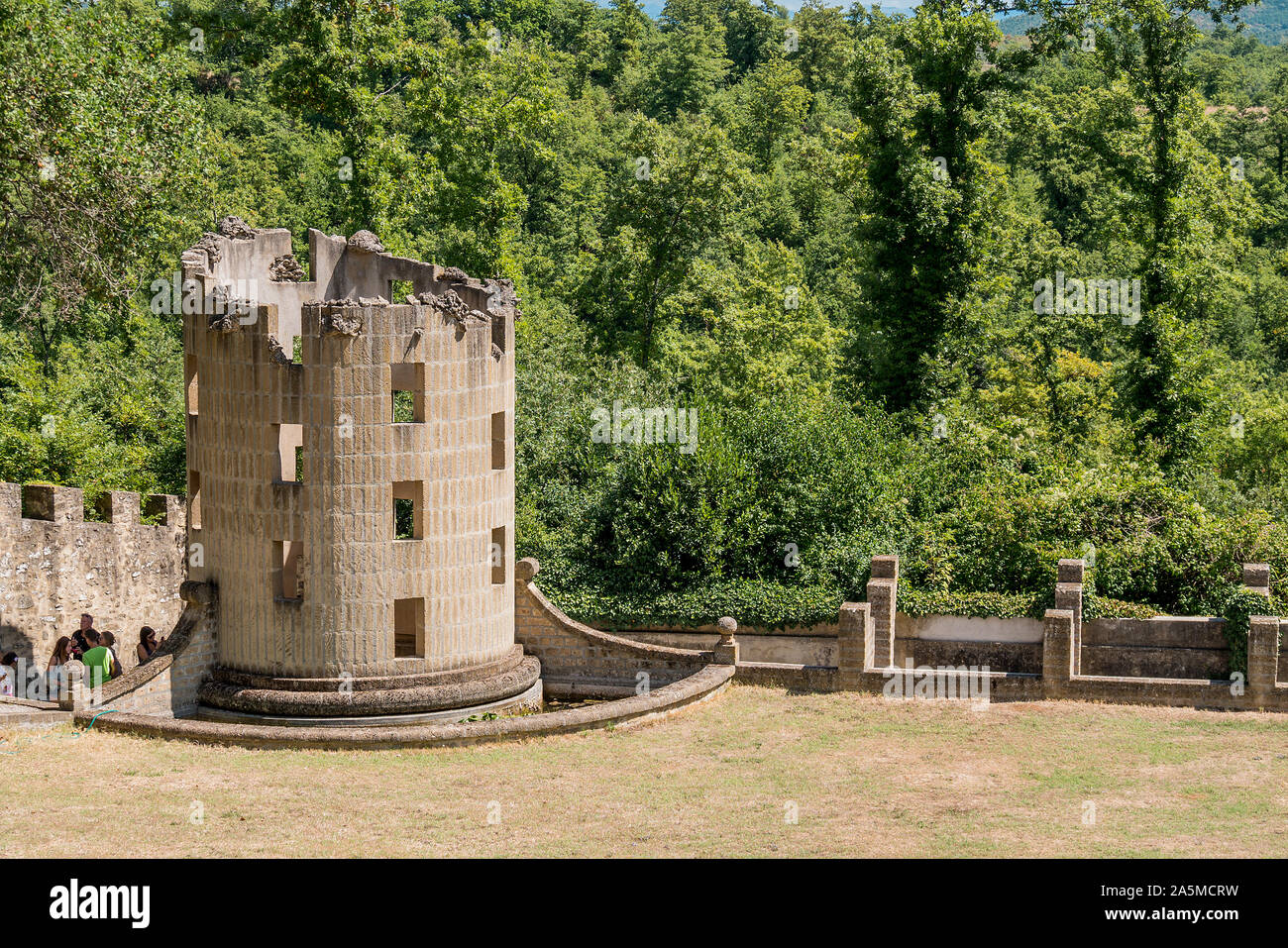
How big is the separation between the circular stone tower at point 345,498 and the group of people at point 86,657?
6.50ft

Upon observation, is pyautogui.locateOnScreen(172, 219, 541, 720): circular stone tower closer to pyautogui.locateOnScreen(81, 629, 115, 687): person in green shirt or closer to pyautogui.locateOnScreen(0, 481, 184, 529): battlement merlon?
pyautogui.locateOnScreen(81, 629, 115, 687): person in green shirt

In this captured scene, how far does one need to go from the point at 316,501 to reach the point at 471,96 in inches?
885

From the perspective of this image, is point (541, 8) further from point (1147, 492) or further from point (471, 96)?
point (1147, 492)

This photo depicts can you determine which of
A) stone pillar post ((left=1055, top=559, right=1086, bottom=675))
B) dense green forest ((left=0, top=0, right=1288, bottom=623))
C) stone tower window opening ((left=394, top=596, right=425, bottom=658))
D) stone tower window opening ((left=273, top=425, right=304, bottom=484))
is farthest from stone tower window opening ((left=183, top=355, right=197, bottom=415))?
stone pillar post ((left=1055, top=559, right=1086, bottom=675))

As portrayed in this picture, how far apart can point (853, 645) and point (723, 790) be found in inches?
242

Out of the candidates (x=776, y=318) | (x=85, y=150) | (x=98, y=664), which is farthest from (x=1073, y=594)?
(x=85, y=150)

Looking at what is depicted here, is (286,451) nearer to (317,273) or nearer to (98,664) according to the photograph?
(317,273)

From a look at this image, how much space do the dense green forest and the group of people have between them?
6.93 m

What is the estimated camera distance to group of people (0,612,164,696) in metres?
27.0

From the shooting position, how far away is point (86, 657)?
27.2m

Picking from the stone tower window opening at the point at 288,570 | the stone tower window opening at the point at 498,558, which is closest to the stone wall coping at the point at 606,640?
the stone tower window opening at the point at 498,558

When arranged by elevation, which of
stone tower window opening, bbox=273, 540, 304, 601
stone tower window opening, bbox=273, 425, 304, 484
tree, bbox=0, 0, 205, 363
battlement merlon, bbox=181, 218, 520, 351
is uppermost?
tree, bbox=0, 0, 205, 363

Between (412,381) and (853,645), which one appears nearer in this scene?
(412,381)

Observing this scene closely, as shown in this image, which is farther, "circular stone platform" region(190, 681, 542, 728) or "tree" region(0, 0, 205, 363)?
"tree" region(0, 0, 205, 363)
